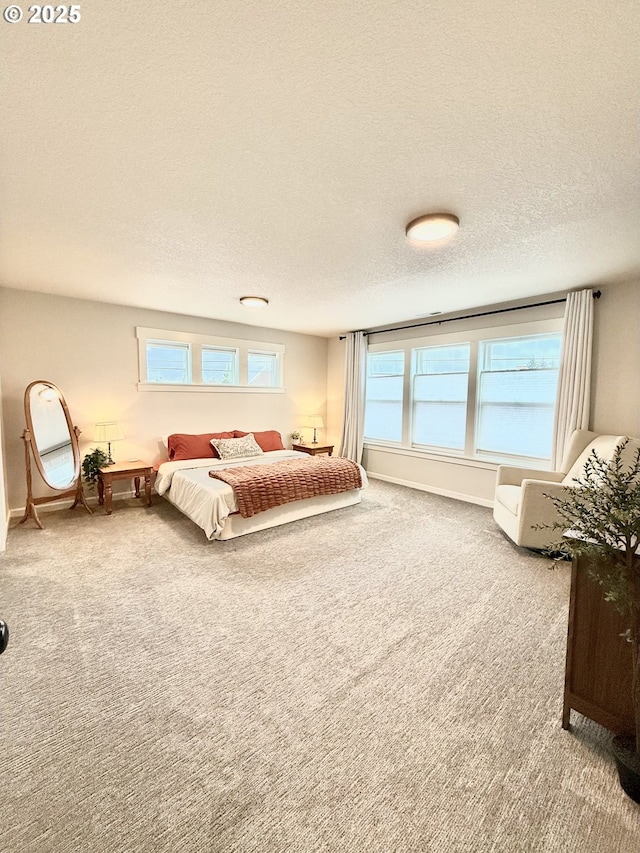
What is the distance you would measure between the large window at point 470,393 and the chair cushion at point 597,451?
1.93 feet

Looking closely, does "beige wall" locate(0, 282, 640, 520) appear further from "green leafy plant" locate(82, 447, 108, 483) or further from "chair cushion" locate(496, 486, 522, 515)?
"chair cushion" locate(496, 486, 522, 515)

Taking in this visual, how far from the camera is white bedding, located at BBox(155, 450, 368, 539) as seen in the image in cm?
325

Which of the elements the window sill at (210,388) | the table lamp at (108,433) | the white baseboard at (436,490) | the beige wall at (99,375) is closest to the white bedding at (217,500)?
the table lamp at (108,433)

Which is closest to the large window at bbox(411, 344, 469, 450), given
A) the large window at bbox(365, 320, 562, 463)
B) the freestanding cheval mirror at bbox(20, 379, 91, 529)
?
the large window at bbox(365, 320, 562, 463)

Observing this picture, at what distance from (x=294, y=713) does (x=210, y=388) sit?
4373 mm

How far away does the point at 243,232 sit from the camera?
2.44 m

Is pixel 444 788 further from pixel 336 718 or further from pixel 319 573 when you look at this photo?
pixel 319 573

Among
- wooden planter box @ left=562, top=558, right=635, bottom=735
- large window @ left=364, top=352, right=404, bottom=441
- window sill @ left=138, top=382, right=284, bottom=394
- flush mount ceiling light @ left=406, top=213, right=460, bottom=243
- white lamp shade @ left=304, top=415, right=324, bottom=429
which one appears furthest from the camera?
white lamp shade @ left=304, top=415, right=324, bottom=429

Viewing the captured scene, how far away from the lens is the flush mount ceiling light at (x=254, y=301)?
3.94m

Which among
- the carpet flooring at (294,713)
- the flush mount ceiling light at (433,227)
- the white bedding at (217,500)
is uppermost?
the flush mount ceiling light at (433,227)

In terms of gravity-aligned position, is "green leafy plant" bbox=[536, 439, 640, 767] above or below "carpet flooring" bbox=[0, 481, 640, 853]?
above

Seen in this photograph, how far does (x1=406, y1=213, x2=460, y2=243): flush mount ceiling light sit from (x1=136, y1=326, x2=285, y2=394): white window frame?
139 inches

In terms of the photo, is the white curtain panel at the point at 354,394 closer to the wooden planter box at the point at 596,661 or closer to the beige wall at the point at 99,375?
the beige wall at the point at 99,375

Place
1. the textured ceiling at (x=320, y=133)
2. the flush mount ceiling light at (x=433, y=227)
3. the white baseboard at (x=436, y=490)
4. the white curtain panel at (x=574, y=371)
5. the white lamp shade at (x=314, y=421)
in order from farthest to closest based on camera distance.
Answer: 1. the white lamp shade at (x=314, y=421)
2. the white baseboard at (x=436, y=490)
3. the white curtain panel at (x=574, y=371)
4. the flush mount ceiling light at (x=433, y=227)
5. the textured ceiling at (x=320, y=133)
